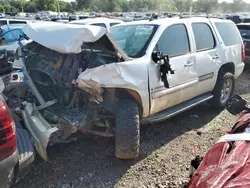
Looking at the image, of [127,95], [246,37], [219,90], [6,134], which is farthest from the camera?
[246,37]

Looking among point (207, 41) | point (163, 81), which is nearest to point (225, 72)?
point (207, 41)

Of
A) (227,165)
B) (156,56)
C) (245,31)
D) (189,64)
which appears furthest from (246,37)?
(227,165)

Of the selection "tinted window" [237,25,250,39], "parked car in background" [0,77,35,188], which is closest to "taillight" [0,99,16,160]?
"parked car in background" [0,77,35,188]

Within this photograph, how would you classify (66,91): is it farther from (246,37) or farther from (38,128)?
→ (246,37)

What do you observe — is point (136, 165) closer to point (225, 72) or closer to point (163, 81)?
point (163, 81)

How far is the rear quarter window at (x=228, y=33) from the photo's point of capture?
5551 millimetres

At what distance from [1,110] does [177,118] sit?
3574 mm

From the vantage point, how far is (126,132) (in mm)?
3400

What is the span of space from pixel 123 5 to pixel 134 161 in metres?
84.3

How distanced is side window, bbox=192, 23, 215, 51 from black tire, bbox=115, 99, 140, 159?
6.68 feet

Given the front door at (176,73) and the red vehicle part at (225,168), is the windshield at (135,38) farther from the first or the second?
the red vehicle part at (225,168)

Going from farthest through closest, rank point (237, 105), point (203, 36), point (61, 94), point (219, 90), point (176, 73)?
point (219, 90) → point (203, 36) → point (176, 73) → point (61, 94) → point (237, 105)

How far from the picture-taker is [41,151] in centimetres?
317

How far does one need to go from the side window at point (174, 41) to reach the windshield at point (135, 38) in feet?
0.71
